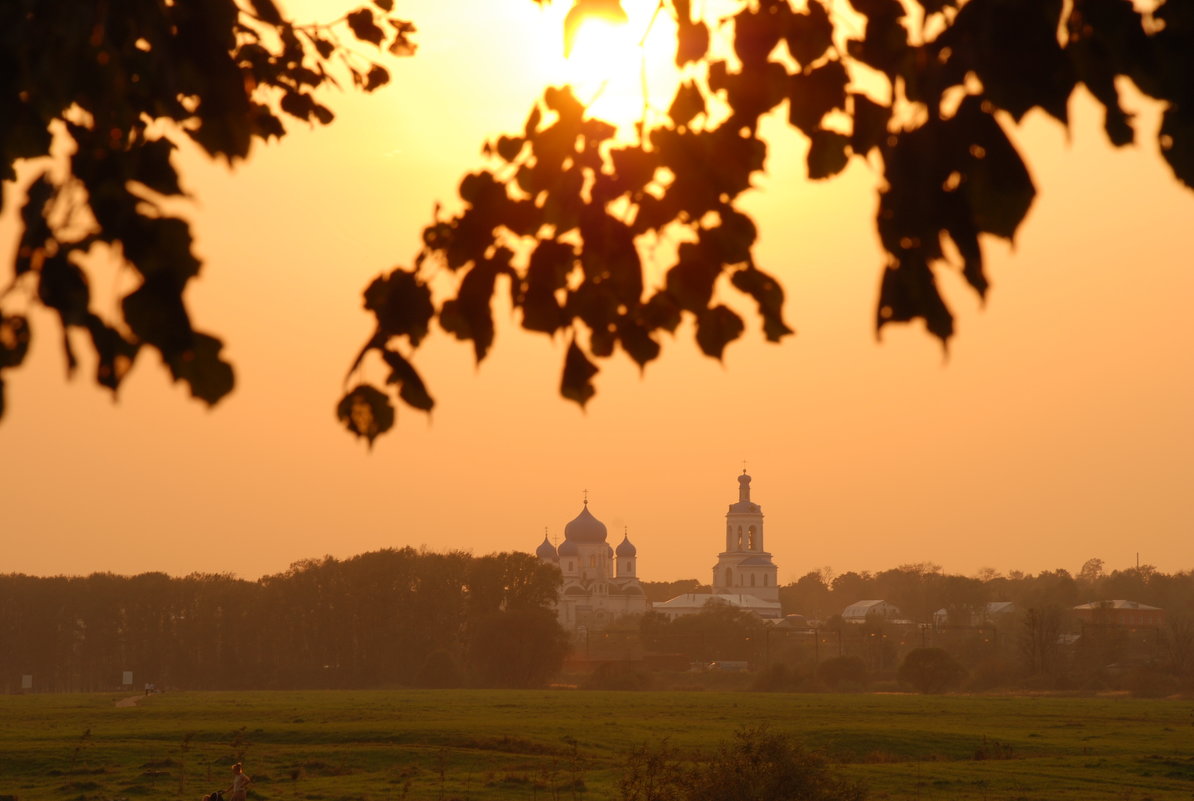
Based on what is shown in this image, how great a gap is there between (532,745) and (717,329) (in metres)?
40.1

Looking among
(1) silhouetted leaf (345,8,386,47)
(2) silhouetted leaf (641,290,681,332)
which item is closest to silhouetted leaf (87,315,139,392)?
(2) silhouetted leaf (641,290,681,332)

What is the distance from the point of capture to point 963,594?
158 m

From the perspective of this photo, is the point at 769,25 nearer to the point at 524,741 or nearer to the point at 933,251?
the point at 933,251

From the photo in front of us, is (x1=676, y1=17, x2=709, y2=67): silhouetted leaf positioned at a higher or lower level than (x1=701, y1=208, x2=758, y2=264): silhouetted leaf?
higher

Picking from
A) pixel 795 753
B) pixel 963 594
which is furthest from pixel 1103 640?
pixel 795 753

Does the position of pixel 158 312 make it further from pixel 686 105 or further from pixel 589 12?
pixel 686 105

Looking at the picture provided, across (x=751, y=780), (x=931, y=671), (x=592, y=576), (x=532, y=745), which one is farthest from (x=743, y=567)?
(x=751, y=780)

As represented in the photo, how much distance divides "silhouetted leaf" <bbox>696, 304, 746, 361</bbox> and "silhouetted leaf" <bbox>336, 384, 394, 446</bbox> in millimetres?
1001

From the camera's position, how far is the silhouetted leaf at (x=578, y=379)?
4.50 meters

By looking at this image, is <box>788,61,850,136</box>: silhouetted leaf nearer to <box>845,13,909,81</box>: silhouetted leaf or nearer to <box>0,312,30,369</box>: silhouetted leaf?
<box>845,13,909,81</box>: silhouetted leaf

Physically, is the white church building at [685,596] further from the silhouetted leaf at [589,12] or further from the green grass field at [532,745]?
the silhouetted leaf at [589,12]

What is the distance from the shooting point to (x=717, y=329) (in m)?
4.63

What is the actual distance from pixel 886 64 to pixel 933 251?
0.68 meters

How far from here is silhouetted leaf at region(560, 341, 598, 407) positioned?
14.8 ft
